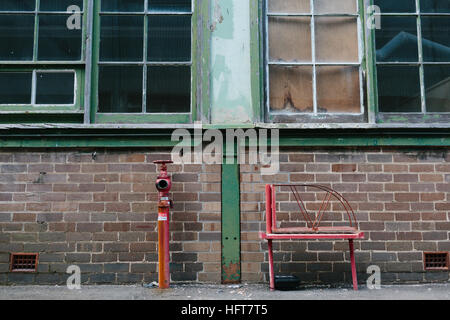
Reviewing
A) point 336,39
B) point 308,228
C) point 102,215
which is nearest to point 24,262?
point 102,215

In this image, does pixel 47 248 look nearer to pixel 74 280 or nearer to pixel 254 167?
pixel 74 280

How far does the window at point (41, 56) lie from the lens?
5465 mm

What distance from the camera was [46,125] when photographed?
5.28 metres

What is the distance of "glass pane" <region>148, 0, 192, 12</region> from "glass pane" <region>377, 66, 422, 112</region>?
2592mm

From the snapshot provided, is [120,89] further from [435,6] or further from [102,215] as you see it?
[435,6]

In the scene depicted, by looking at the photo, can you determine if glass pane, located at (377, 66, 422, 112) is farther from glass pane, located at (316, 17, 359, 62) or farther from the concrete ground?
the concrete ground

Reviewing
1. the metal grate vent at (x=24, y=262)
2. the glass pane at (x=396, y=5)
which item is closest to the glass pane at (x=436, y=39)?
the glass pane at (x=396, y=5)

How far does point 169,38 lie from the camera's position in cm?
558

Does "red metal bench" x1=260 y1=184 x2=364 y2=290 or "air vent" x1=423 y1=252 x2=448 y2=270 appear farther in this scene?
"air vent" x1=423 y1=252 x2=448 y2=270

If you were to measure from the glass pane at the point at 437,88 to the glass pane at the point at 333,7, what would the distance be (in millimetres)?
1234

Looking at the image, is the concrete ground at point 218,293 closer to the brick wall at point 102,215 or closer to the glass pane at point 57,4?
the brick wall at point 102,215

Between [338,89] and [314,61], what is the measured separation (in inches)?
18.5

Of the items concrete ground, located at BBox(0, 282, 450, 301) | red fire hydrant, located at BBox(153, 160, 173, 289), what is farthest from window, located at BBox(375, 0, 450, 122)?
red fire hydrant, located at BBox(153, 160, 173, 289)

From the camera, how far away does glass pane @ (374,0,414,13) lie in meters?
5.64
